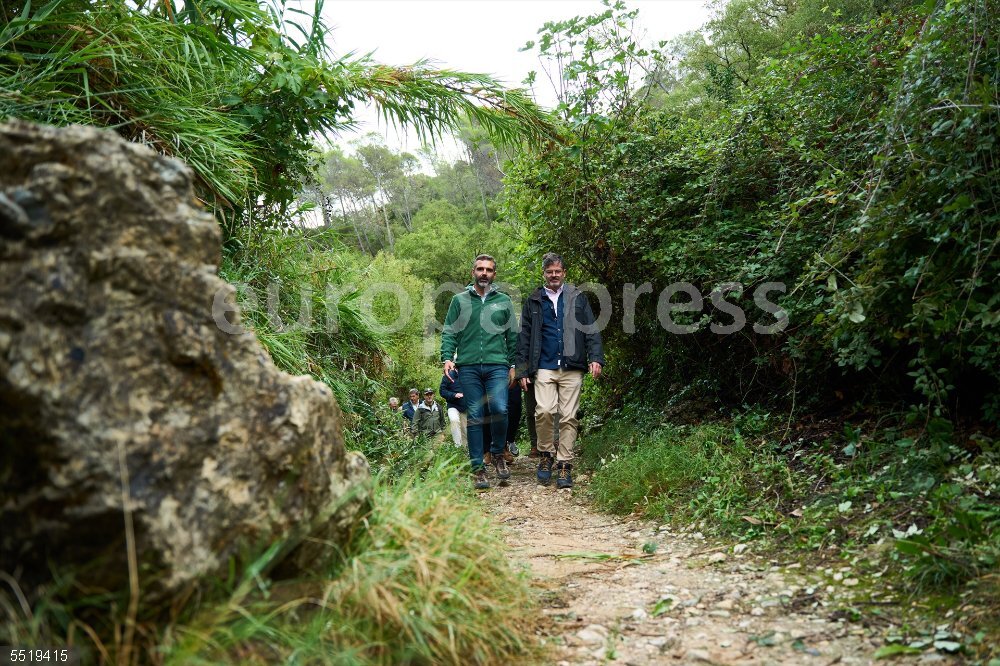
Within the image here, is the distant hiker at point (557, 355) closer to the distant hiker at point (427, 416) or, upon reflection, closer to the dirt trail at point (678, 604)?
the dirt trail at point (678, 604)

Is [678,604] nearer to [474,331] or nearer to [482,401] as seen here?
[482,401]

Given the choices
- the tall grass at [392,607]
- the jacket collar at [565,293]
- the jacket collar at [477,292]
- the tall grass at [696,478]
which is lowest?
the tall grass at [696,478]

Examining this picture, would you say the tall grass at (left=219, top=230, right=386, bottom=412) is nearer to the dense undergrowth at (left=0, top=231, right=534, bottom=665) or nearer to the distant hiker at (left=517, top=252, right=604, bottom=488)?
the distant hiker at (left=517, top=252, right=604, bottom=488)

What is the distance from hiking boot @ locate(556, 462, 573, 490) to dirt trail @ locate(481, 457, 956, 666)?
139 centimetres

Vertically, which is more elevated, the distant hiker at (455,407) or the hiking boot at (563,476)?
the distant hiker at (455,407)

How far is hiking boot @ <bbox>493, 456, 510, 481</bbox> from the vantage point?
6305 mm

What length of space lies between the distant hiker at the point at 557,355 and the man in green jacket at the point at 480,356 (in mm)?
257

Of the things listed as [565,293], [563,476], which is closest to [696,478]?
[563,476]

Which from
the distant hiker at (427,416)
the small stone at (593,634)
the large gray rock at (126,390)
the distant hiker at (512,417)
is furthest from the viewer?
the distant hiker at (427,416)

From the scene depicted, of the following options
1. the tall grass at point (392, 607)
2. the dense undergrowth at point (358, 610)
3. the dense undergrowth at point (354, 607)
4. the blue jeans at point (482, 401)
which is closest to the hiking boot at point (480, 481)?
the blue jeans at point (482, 401)

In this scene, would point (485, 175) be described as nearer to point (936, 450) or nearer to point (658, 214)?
point (658, 214)

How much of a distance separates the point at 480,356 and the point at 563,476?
50.5 inches

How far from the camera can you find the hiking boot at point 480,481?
5973 millimetres

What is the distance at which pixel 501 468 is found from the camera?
6.33 metres
